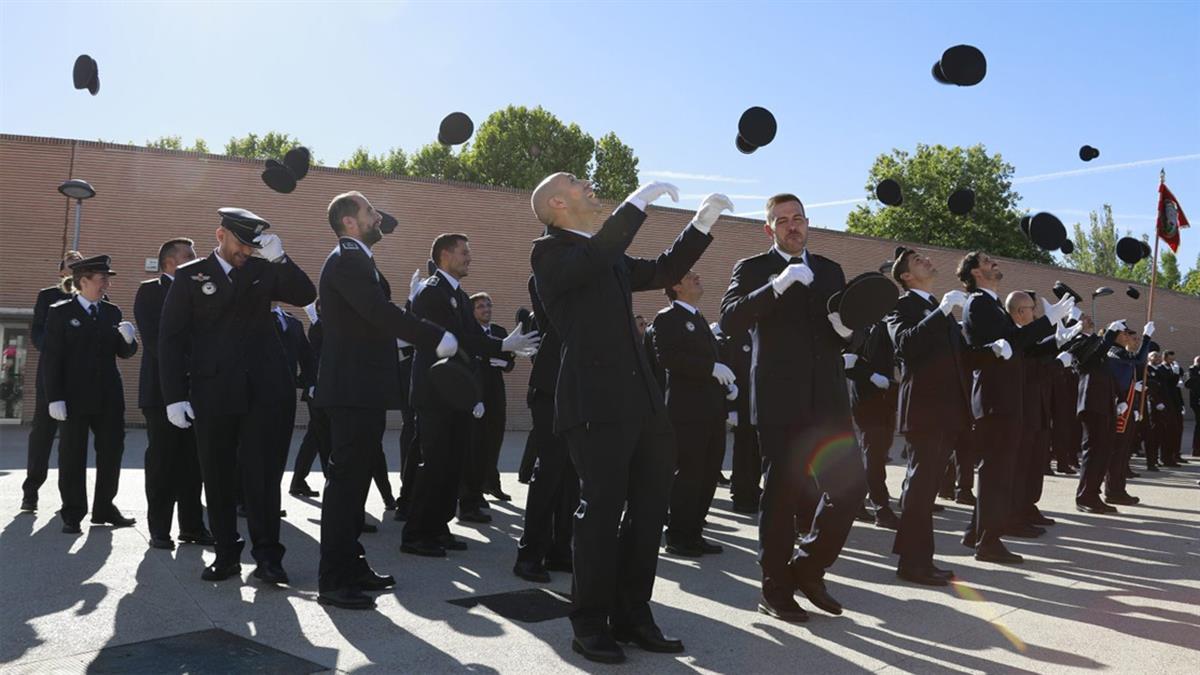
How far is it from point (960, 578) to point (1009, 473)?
3.44 feet

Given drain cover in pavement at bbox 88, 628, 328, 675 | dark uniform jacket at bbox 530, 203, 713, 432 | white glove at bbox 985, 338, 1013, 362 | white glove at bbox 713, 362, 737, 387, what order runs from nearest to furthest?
drain cover in pavement at bbox 88, 628, 328, 675
dark uniform jacket at bbox 530, 203, 713, 432
white glove at bbox 985, 338, 1013, 362
white glove at bbox 713, 362, 737, 387

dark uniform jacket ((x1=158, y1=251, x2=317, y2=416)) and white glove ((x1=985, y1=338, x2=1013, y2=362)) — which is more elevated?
white glove ((x1=985, y1=338, x2=1013, y2=362))

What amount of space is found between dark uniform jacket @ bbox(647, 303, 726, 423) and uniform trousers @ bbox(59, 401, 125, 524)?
164 inches

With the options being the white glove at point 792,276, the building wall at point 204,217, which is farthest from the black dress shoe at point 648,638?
the building wall at point 204,217

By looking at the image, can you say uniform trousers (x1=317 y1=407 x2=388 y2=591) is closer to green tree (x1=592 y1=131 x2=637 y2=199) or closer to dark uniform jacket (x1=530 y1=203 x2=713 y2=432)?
dark uniform jacket (x1=530 y1=203 x2=713 y2=432)

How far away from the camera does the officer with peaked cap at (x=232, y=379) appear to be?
5.34m

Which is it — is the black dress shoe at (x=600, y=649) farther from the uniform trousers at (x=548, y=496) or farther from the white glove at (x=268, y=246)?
the white glove at (x=268, y=246)

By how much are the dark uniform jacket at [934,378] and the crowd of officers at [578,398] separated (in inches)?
0.5

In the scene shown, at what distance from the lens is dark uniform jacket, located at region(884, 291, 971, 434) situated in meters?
6.13

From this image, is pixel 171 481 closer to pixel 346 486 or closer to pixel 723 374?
pixel 346 486

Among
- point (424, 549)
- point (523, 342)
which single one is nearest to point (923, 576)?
point (523, 342)

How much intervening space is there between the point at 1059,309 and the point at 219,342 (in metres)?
5.37

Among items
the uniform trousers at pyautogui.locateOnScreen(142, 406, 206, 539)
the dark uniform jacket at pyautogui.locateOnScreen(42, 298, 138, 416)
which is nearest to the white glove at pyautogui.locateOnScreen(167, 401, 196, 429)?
the uniform trousers at pyautogui.locateOnScreen(142, 406, 206, 539)

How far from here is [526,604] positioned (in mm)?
5023
